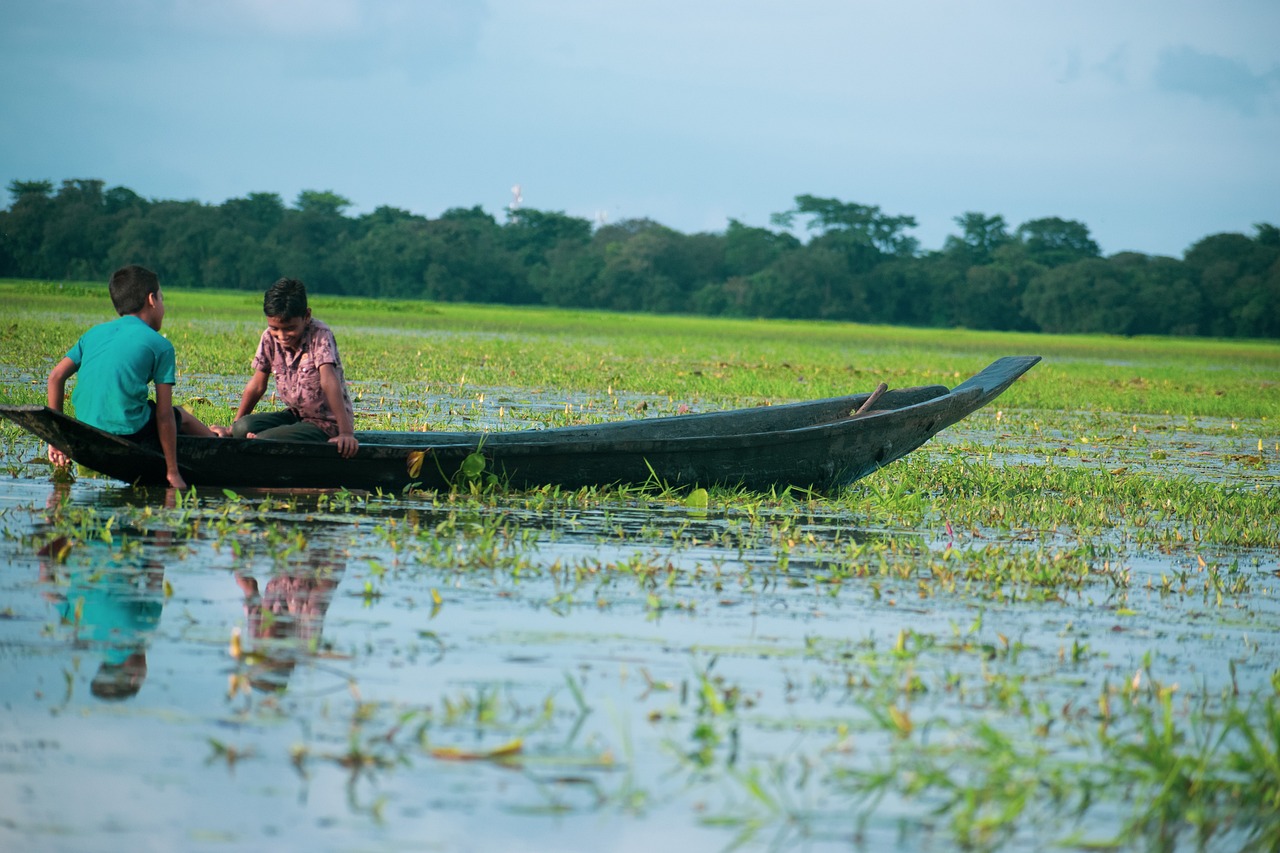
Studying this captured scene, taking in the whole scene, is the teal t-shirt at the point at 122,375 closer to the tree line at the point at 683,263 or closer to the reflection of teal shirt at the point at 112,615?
the reflection of teal shirt at the point at 112,615

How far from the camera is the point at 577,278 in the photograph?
93688mm

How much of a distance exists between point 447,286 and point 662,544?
84167mm

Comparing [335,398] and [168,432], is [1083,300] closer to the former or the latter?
[335,398]

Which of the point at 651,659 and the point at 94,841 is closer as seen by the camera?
the point at 94,841

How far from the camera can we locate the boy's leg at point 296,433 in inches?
285

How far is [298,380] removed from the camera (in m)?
7.36

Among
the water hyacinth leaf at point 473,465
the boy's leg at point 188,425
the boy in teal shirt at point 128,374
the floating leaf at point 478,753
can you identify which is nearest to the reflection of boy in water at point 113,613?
the floating leaf at point 478,753

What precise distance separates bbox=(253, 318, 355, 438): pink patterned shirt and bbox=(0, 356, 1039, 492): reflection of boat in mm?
347

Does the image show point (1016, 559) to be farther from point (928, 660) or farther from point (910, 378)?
point (910, 378)

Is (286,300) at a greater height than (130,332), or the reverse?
(286,300)

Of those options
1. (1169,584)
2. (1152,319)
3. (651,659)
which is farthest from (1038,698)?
(1152,319)

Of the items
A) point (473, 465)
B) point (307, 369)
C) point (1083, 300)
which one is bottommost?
point (473, 465)

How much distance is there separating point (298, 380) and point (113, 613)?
3069mm

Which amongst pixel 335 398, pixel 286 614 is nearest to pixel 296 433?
pixel 335 398
